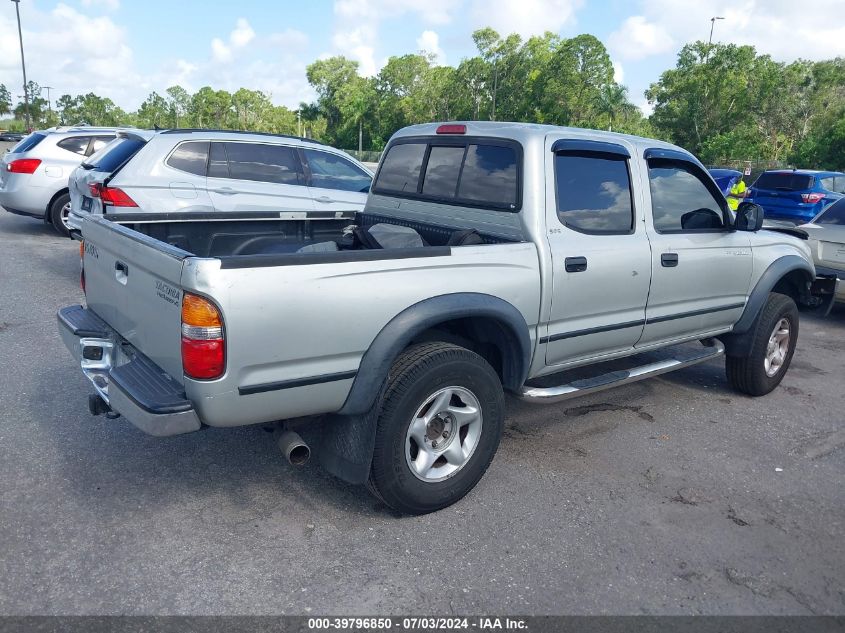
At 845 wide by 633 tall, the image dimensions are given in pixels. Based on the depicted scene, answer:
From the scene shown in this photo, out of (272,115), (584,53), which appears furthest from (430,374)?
Result: (272,115)

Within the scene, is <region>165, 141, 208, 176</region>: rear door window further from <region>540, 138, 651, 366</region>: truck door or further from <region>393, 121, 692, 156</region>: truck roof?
<region>540, 138, 651, 366</region>: truck door

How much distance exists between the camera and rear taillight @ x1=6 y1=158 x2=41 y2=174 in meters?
10.5

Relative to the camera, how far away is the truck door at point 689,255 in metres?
4.43

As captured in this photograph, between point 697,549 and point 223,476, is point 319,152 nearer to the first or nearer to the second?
point 223,476

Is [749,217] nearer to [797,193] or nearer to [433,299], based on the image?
[433,299]

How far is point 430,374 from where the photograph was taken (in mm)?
3213

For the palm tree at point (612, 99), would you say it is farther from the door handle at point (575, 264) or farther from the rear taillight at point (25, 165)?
the door handle at point (575, 264)

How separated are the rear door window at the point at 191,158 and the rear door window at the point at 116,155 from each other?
1.30 feet

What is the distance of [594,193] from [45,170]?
9.40 metres

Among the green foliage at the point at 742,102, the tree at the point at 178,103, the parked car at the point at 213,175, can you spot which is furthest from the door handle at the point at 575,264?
the tree at the point at 178,103

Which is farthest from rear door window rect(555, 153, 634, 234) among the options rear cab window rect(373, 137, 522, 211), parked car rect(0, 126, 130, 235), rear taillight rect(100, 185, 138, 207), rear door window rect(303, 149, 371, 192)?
parked car rect(0, 126, 130, 235)

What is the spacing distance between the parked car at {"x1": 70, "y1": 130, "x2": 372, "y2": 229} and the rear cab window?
99.6 inches

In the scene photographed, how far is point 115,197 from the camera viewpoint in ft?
23.9

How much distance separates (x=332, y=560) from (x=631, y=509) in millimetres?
1567
